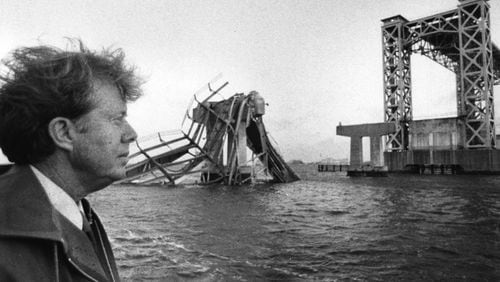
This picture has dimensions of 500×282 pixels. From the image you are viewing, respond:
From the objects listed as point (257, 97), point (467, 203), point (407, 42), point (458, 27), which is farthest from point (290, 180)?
point (458, 27)

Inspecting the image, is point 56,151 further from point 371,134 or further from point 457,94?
point 457,94

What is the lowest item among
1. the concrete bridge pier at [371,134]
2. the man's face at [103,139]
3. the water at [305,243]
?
the water at [305,243]

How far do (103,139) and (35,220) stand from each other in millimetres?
532

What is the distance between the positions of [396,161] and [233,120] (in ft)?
112

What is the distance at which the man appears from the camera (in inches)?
42.9

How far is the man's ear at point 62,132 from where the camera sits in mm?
1393

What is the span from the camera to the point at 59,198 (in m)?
1.38

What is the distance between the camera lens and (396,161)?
53.8m

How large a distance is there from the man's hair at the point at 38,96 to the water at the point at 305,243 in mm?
5128

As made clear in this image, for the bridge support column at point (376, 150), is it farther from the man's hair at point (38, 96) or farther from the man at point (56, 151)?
the man's hair at point (38, 96)

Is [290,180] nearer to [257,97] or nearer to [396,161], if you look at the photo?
[257,97]

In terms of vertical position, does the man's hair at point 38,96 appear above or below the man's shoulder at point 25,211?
above

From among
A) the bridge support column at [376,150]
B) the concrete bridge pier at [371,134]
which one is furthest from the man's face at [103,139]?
the bridge support column at [376,150]

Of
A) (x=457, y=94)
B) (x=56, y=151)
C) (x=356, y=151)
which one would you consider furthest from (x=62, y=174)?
(x=457, y=94)
